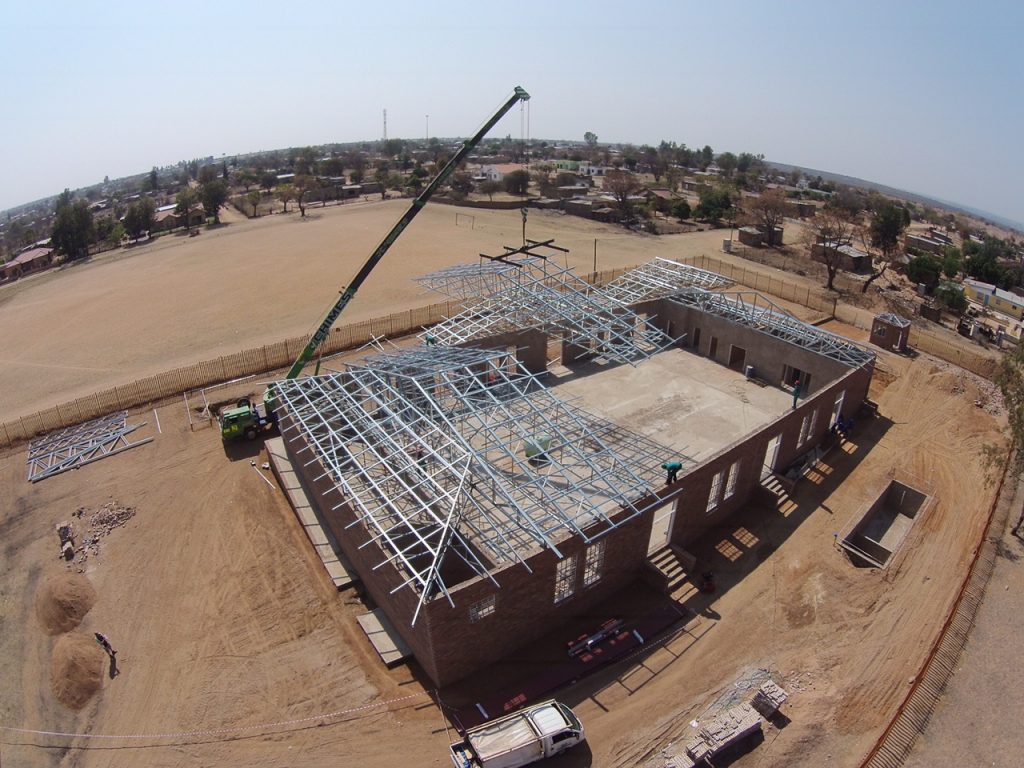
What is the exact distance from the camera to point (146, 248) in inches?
2719

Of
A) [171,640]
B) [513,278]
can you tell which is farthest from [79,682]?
[513,278]

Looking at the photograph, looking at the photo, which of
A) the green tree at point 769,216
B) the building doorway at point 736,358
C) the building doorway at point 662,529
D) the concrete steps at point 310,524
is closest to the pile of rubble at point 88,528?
the concrete steps at point 310,524

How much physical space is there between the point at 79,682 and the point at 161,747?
3.68 m

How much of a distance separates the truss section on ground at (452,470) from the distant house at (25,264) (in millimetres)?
69610

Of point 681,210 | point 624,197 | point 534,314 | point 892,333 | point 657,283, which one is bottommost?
point 892,333

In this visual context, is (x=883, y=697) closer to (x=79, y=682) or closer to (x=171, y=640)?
(x=171, y=640)

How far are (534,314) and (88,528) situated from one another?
2063 cm

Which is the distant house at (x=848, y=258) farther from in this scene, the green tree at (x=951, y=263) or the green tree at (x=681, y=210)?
the green tree at (x=681, y=210)

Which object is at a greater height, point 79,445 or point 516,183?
point 516,183

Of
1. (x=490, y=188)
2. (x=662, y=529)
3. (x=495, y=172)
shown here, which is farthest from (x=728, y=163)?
(x=662, y=529)

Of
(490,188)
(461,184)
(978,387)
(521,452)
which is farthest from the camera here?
(490,188)

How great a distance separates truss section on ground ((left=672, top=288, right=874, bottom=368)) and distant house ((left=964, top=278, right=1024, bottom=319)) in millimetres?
33681

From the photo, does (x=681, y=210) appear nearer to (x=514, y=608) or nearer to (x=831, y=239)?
(x=831, y=239)

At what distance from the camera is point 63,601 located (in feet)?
58.7
